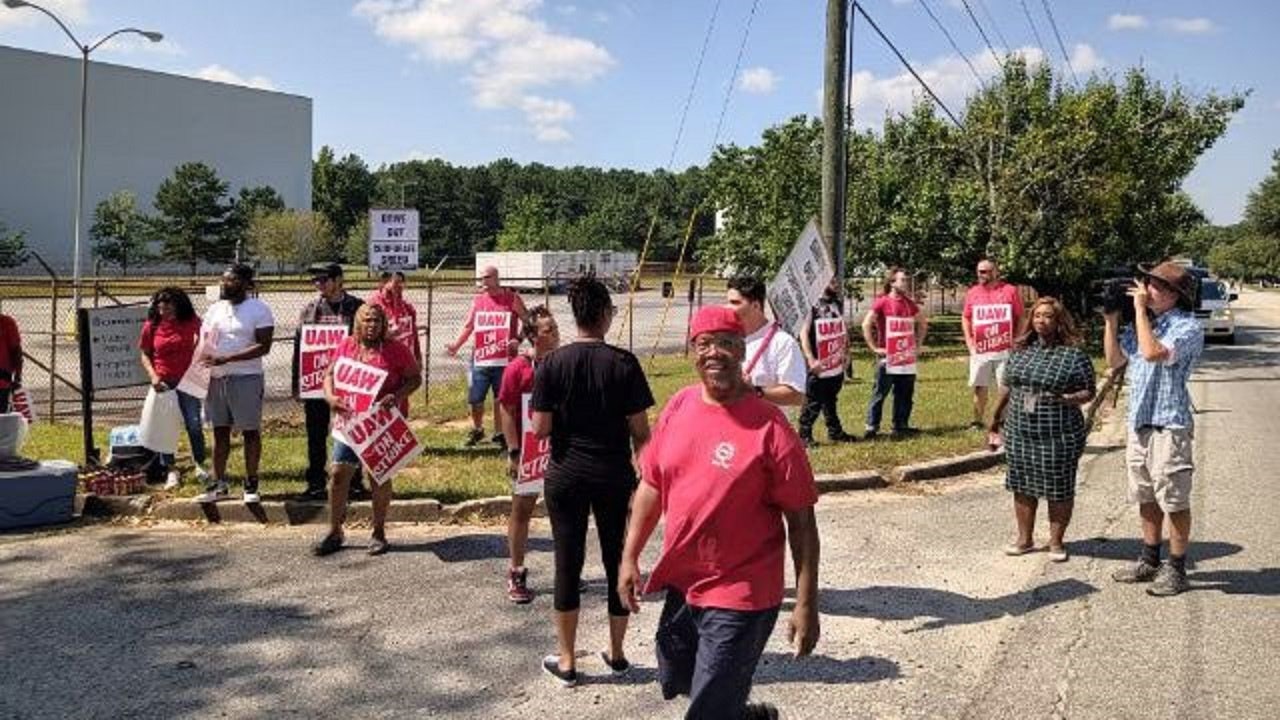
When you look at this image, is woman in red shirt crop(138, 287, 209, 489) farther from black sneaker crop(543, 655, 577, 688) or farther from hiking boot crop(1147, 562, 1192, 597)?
hiking boot crop(1147, 562, 1192, 597)

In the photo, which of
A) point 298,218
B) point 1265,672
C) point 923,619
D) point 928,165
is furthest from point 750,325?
point 298,218

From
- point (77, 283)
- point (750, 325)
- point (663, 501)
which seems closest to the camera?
point (663, 501)

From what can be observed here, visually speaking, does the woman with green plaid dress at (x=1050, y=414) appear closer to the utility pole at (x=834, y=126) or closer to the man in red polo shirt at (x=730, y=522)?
Result: the man in red polo shirt at (x=730, y=522)

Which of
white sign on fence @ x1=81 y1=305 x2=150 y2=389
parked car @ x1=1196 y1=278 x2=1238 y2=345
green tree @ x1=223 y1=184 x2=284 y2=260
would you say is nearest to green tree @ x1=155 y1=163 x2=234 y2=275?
green tree @ x1=223 y1=184 x2=284 y2=260

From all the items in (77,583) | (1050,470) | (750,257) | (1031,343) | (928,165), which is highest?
(928,165)

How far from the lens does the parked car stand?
92.2 feet

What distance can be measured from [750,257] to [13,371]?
58.5ft

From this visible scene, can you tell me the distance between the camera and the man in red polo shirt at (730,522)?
3408 mm

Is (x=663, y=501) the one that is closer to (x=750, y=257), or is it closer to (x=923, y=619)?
(x=923, y=619)

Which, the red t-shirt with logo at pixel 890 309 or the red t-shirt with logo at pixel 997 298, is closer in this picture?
the red t-shirt with logo at pixel 997 298

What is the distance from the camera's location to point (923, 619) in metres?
5.83

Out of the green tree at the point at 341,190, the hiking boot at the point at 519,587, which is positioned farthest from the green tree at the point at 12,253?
the hiking boot at the point at 519,587

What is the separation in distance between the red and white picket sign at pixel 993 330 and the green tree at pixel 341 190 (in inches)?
3945

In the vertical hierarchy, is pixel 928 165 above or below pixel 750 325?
above
